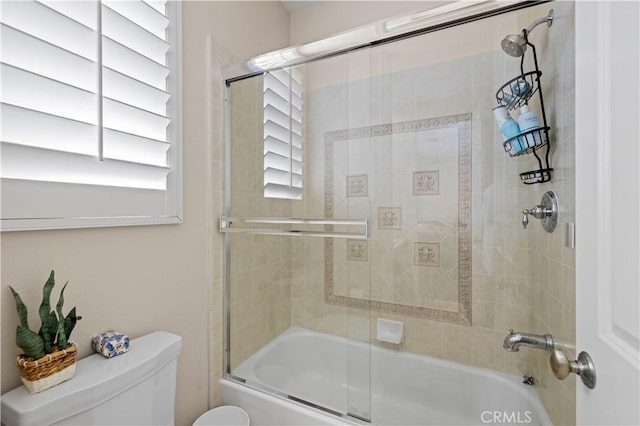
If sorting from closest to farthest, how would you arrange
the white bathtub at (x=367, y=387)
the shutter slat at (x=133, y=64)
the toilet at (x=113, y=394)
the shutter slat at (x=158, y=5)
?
the toilet at (x=113, y=394) → the shutter slat at (x=133, y=64) → the shutter slat at (x=158, y=5) → the white bathtub at (x=367, y=387)

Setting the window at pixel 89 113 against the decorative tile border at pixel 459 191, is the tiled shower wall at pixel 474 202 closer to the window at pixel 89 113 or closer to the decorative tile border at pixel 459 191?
the decorative tile border at pixel 459 191

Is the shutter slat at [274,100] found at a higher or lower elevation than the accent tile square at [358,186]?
higher

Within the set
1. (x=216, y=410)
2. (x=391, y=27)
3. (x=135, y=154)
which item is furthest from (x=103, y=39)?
(x=216, y=410)

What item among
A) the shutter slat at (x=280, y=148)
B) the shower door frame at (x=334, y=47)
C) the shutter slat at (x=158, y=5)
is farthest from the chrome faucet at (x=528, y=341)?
the shutter slat at (x=158, y=5)

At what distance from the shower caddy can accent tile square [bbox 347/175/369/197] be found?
528 millimetres

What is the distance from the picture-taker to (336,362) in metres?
1.31

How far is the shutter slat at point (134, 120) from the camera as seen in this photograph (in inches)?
35.9

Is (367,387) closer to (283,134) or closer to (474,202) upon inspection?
(474,202)

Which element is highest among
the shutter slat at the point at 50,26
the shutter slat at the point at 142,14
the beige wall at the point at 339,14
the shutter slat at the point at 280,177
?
the beige wall at the point at 339,14

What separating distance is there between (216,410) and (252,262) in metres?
0.66

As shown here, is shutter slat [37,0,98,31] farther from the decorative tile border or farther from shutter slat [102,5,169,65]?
the decorative tile border

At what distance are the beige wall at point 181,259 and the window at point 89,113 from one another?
7cm

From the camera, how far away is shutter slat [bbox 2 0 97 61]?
717 mm

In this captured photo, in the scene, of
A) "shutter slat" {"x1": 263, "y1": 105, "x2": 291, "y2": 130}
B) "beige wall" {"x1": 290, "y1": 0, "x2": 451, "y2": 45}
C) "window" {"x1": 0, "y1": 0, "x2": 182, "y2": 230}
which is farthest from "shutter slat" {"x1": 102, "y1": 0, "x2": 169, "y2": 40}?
"beige wall" {"x1": 290, "y1": 0, "x2": 451, "y2": 45}
